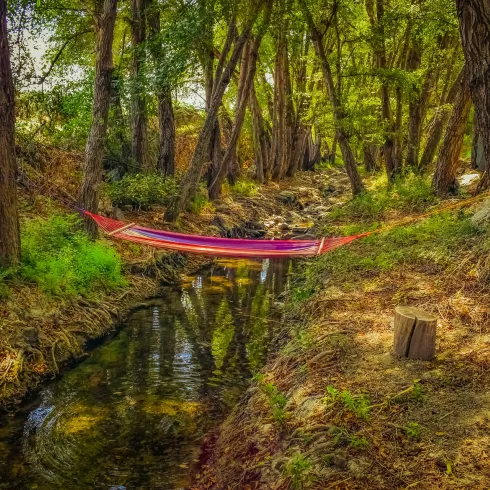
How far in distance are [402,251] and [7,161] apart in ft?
13.1

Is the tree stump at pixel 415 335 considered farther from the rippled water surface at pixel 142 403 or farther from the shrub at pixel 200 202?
the shrub at pixel 200 202

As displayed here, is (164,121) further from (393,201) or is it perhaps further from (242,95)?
(393,201)

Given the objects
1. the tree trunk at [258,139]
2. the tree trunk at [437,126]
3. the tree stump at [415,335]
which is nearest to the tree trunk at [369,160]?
the tree trunk at [258,139]

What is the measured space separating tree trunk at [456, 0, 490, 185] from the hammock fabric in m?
2.20

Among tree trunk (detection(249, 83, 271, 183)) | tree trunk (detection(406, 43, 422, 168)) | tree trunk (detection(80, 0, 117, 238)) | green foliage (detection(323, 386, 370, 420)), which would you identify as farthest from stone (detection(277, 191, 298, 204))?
green foliage (detection(323, 386, 370, 420))

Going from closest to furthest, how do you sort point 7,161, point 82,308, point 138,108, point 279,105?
point 7,161 → point 82,308 → point 138,108 → point 279,105

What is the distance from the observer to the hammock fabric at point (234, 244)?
5262mm

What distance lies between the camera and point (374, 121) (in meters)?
10.8

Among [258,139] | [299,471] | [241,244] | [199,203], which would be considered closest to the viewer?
[299,471]

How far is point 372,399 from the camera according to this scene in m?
2.65

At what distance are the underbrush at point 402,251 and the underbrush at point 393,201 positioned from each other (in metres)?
2.02

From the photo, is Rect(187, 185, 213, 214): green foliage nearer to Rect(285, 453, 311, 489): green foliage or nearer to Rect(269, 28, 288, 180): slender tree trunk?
Rect(269, 28, 288, 180): slender tree trunk

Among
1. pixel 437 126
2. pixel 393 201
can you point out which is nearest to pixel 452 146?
pixel 393 201

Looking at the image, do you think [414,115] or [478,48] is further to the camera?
[414,115]
